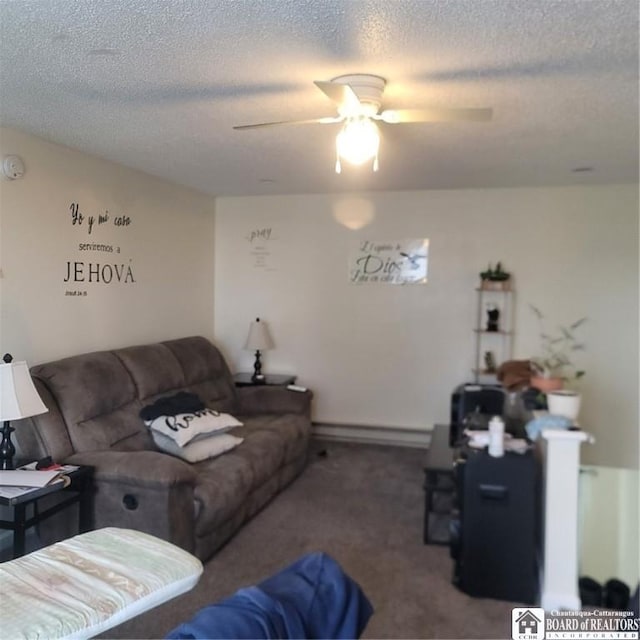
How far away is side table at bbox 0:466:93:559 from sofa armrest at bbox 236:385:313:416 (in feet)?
6.21

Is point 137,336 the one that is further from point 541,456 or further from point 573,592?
point 573,592

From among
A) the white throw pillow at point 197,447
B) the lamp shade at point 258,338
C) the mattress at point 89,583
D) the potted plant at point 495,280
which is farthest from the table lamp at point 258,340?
the mattress at point 89,583

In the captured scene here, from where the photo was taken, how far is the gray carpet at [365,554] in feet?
8.48

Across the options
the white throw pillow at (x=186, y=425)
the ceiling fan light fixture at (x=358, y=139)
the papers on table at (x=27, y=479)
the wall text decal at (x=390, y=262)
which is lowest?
the papers on table at (x=27, y=479)

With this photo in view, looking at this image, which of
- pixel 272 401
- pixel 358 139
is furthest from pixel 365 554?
pixel 358 139

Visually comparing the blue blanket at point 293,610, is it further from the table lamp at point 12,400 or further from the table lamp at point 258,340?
the table lamp at point 258,340

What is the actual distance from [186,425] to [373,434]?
2.26m

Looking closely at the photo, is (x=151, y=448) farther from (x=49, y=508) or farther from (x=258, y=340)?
(x=258, y=340)

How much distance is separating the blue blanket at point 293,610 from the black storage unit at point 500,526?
5.38 feet

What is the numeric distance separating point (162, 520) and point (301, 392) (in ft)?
6.79

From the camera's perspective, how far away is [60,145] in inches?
140

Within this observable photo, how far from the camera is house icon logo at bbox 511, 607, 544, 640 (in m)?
2.41

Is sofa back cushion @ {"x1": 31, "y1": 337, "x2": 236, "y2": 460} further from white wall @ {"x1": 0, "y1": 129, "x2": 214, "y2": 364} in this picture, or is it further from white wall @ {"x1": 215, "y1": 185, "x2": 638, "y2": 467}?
white wall @ {"x1": 215, "y1": 185, "x2": 638, "y2": 467}

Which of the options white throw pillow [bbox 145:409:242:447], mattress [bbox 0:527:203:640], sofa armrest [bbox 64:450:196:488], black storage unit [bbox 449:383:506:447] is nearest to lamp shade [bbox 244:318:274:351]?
white throw pillow [bbox 145:409:242:447]
